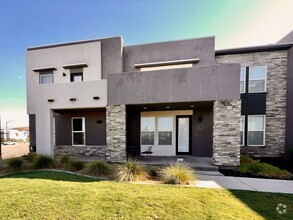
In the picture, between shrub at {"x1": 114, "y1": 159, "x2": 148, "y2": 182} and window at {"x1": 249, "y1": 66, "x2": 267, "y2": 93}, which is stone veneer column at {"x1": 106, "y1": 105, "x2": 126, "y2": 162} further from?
window at {"x1": 249, "y1": 66, "x2": 267, "y2": 93}

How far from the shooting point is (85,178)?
584 cm

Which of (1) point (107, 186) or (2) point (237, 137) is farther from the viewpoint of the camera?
(2) point (237, 137)

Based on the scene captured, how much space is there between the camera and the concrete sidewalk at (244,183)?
16.7 feet

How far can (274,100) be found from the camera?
392 inches

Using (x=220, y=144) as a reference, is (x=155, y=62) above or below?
above

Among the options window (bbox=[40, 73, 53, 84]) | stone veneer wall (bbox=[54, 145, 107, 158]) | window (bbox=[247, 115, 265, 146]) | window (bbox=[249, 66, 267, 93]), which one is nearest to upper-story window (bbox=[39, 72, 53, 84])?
window (bbox=[40, 73, 53, 84])

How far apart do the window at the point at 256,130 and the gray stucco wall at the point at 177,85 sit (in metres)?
4.72

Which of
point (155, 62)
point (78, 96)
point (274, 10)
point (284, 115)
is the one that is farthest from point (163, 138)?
point (274, 10)

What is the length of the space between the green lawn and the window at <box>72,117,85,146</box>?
19.7 feet

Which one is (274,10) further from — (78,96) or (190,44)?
(78,96)

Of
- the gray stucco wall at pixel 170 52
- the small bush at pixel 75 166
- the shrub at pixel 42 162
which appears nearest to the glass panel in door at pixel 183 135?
the gray stucco wall at pixel 170 52

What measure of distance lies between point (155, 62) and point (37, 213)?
31.7 ft

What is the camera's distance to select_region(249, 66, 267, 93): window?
10055 millimetres

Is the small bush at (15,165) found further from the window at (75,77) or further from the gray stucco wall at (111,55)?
the gray stucco wall at (111,55)
